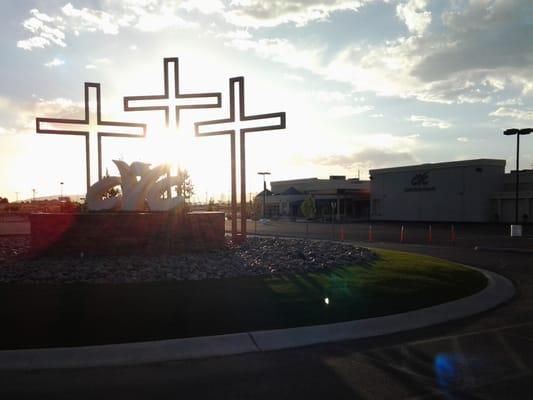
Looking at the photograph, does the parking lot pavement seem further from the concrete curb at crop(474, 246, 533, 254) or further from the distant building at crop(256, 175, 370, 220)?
the distant building at crop(256, 175, 370, 220)

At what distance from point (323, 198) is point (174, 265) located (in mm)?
67014

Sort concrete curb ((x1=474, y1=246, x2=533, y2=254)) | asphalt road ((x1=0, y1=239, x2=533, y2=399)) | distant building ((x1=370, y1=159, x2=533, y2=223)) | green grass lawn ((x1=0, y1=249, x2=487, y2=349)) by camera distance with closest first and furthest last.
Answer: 1. asphalt road ((x1=0, y1=239, x2=533, y2=399))
2. green grass lawn ((x1=0, y1=249, x2=487, y2=349))
3. concrete curb ((x1=474, y1=246, x2=533, y2=254))
4. distant building ((x1=370, y1=159, x2=533, y2=223))

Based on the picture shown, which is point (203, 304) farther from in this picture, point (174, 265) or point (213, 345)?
point (174, 265)

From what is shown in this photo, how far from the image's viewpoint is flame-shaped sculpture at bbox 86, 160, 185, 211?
56.0 ft

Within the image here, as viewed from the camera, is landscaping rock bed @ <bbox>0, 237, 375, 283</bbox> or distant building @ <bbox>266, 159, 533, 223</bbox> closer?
landscaping rock bed @ <bbox>0, 237, 375, 283</bbox>

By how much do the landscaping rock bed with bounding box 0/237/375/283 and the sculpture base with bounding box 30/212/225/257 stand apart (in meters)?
0.55

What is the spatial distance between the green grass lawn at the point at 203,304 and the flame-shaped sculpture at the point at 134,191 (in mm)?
5991

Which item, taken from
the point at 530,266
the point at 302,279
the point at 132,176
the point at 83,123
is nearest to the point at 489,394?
the point at 302,279

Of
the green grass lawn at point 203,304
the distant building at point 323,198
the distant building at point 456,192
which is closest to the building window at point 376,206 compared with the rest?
the distant building at point 456,192

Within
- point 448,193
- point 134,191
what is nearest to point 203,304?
point 134,191

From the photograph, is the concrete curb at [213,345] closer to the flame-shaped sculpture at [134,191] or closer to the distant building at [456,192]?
the flame-shaped sculpture at [134,191]

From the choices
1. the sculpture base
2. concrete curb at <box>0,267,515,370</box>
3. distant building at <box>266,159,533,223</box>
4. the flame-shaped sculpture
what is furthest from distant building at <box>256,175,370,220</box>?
concrete curb at <box>0,267,515,370</box>

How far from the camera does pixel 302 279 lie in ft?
40.0

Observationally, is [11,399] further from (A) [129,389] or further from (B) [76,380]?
(A) [129,389]
